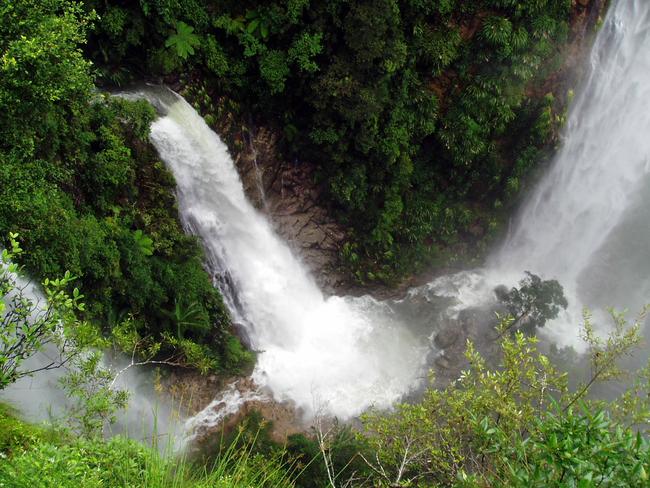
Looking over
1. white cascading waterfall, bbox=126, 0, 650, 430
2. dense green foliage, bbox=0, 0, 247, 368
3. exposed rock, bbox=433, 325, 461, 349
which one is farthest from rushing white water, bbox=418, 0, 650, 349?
dense green foliage, bbox=0, 0, 247, 368

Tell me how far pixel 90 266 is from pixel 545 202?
13.9 metres

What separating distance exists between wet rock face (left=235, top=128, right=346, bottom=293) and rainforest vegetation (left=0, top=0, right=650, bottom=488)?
39 centimetres

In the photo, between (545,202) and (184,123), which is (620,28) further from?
(184,123)

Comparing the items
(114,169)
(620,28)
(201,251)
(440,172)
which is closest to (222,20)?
(114,169)

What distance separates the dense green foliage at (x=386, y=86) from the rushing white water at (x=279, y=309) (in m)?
1.43

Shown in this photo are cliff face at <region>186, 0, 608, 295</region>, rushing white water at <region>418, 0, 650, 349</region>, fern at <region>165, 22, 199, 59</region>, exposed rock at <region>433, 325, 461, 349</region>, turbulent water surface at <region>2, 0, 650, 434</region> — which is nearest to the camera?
fern at <region>165, 22, 199, 59</region>

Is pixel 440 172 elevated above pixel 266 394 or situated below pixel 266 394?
above

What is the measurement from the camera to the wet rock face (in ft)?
39.6

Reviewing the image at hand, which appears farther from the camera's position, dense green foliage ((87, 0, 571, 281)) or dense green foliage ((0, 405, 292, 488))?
dense green foliage ((87, 0, 571, 281))

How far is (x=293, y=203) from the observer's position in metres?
13.1

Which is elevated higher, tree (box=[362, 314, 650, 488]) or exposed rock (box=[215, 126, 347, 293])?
exposed rock (box=[215, 126, 347, 293])

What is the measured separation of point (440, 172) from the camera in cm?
1409

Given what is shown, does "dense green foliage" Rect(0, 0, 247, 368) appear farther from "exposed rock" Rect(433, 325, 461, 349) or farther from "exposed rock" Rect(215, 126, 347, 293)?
"exposed rock" Rect(433, 325, 461, 349)

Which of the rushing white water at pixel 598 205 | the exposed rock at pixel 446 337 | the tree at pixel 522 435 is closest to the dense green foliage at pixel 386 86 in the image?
the rushing white water at pixel 598 205
